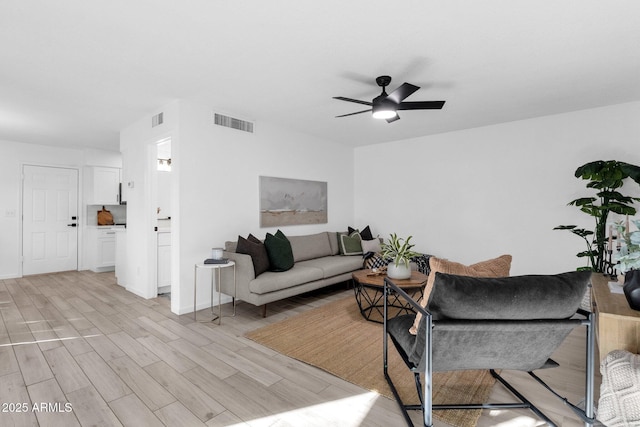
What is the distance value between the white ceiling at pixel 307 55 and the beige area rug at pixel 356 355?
2595 mm

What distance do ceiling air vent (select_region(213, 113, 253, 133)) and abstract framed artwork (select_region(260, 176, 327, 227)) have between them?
0.76 metres

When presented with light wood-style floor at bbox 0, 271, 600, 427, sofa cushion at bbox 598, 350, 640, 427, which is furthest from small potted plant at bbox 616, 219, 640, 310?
light wood-style floor at bbox 0, 271, 600, 427

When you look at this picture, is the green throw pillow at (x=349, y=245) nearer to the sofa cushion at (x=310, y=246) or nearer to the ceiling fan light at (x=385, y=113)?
the sofa cushion at (x=310, y=246)

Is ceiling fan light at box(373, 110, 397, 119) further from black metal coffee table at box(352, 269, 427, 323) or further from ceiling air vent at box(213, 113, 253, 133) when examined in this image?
ceiling air vent at box(213, 113, 253, 133)

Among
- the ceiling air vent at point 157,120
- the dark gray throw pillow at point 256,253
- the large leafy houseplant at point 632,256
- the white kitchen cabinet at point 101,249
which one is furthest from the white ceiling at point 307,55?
the white kitchen cabinet at point 101,249

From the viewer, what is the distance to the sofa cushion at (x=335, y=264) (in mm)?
4396

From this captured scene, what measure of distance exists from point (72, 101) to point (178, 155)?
4.83 feet

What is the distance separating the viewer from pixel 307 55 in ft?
8.85

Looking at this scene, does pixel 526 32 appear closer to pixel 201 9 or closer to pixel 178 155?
pixel 201 9

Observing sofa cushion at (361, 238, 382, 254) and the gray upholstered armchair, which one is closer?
the gray upholstered armchair

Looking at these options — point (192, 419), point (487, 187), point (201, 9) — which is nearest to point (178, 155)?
point (201, 9)

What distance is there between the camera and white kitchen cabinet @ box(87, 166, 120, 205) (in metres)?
6.55

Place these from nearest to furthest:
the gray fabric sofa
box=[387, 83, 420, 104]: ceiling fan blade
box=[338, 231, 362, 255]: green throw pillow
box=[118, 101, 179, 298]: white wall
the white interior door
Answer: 1. box=[387, 83, 420, 104]: ceiling fan blade
2. the gray fabric sofa
3. box=[118, 101, 179, 298]: white wall
4. box=[338, 231, 362, 255]: green throw pillow
5. the white interior door

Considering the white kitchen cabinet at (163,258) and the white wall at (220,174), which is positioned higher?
the white wall at (220,174)
